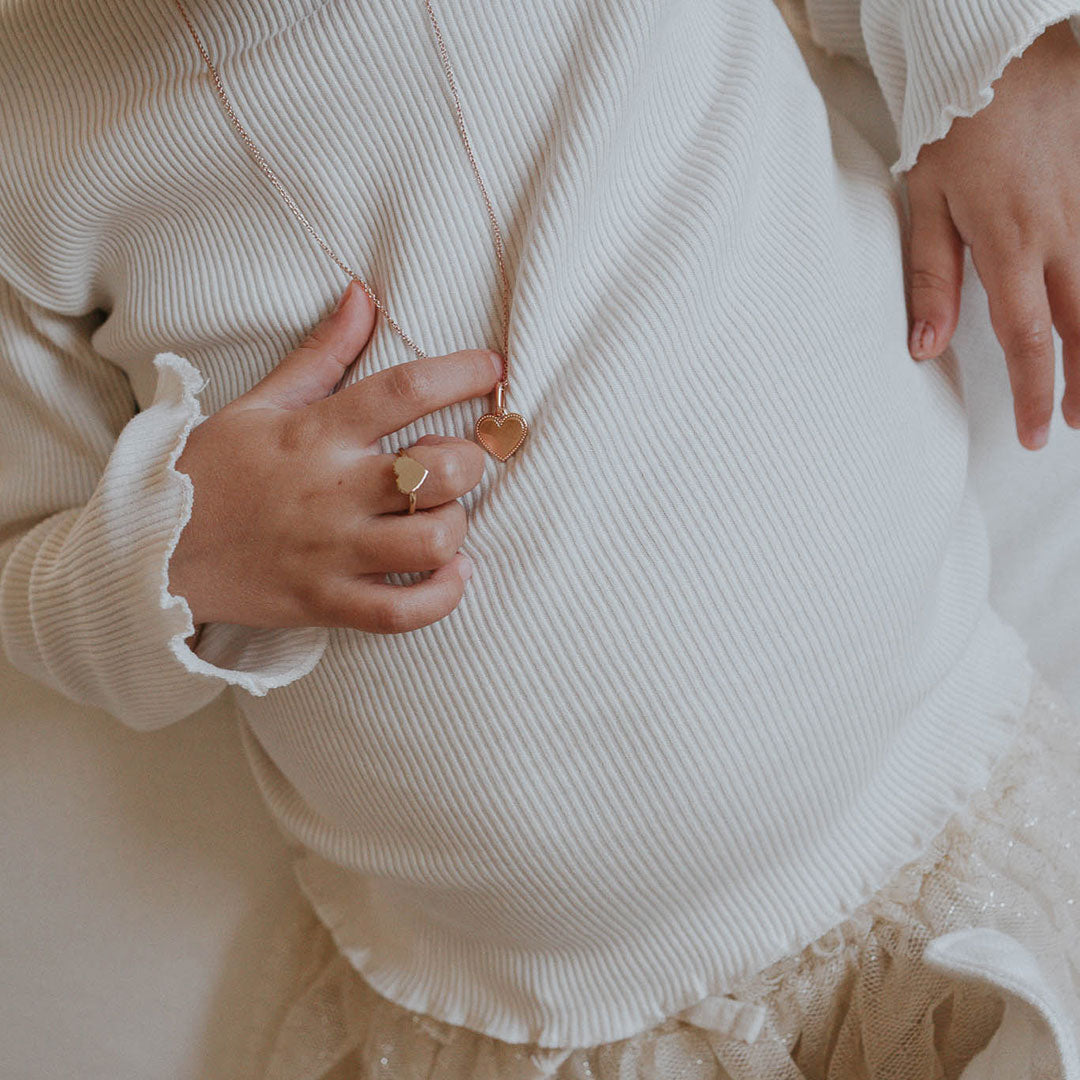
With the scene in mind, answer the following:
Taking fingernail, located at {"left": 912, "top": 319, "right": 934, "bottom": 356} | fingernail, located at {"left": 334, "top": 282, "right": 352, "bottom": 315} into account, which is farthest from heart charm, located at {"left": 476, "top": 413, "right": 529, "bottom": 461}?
fingernail, located at {"left": 912, "top": 319, "right": 934, "bottom": 356}

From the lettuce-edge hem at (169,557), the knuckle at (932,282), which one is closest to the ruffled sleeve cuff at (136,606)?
the lettuce-edge hem at (169,557)

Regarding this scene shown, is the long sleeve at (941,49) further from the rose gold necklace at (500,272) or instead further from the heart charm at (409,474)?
the heart charm at (409,474)

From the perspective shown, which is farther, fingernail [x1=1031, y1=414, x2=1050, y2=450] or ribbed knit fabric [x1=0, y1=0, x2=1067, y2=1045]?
fingernail [x1=1031, y1=414, x2=1050, y2=450]

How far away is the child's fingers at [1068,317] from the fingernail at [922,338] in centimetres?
8

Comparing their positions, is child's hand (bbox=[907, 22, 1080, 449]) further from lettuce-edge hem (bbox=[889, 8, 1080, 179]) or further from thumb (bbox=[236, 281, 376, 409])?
thumb (bbox=[236, 281, 376, 409])

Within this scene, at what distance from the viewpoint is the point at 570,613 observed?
23.3 inches

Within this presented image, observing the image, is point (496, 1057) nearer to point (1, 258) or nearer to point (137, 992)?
point (137, 992)

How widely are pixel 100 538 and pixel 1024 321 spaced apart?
2.01 ft

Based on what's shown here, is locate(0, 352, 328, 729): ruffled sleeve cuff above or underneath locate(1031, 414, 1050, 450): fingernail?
above

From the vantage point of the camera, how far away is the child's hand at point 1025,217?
26.9 inches

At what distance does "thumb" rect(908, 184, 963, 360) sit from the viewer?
711 millimetres

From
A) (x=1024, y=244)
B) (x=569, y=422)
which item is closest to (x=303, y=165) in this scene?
(x=569, y=422)

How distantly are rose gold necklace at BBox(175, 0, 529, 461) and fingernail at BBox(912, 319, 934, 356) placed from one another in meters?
0.29

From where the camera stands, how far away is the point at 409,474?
577 millimetres
